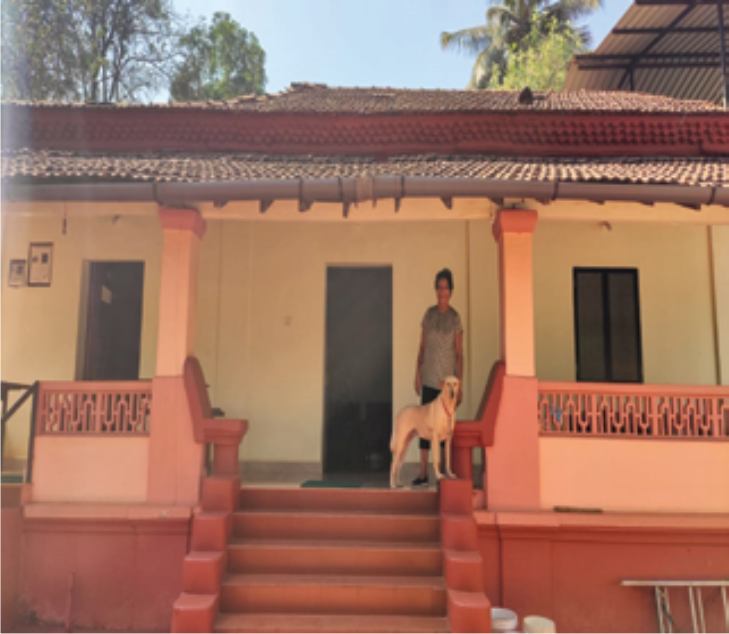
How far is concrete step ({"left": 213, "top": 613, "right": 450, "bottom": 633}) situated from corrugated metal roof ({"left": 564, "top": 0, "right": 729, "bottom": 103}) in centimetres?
772

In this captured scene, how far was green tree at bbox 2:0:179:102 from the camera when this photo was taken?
58.5 ft

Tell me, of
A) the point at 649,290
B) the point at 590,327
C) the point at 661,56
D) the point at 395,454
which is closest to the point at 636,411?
the point at 395,454

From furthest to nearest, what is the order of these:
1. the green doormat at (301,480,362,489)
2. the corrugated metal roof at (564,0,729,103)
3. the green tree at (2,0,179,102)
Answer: the green tree at (2,0,179,102), the corrugated metal roof at (564,0,729,103), the green doormat at (301,480,362,489)

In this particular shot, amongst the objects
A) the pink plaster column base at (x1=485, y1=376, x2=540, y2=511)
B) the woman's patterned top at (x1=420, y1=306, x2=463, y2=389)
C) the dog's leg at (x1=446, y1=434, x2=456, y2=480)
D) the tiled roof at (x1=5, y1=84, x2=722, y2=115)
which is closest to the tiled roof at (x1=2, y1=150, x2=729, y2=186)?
the tiled roof at (x1=5, y1=84, x2=722, y2=115)

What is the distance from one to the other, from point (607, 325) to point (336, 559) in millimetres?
4527

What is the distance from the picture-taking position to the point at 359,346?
8.01 meters

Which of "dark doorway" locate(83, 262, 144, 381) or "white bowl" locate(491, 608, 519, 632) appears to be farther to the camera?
"dark doorway" locate(83, 262, 144, 381)

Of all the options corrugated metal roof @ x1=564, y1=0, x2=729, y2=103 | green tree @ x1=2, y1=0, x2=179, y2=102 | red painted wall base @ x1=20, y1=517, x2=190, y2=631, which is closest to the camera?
red painted wall base @ x1=20, y1=517, x2=190, y2=631

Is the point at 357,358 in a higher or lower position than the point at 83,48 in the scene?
lower

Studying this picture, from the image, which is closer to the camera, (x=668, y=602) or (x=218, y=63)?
(x=668, y=602)

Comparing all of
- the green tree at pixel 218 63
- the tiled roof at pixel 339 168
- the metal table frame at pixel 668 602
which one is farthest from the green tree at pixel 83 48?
the metal table frame at pixel 668 602

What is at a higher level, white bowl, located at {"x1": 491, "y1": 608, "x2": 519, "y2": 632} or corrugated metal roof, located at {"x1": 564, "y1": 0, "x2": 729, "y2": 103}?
corrugated metal roof, located at {"x1": 564, "y1": 0, "x2": 729, "y2": 103}

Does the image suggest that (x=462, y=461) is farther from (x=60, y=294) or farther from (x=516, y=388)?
(x=60, y=294)

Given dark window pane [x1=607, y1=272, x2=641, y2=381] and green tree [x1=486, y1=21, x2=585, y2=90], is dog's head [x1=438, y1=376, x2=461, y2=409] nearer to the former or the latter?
dark window pane [x1=607, y1=272, x2=641, y2=381]
